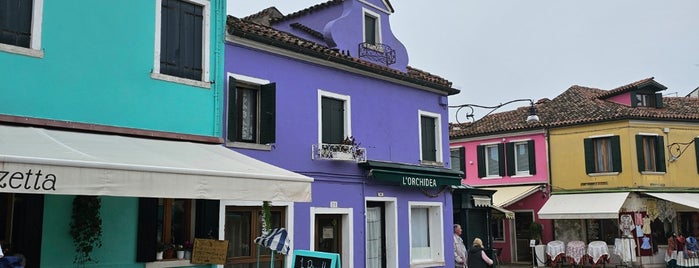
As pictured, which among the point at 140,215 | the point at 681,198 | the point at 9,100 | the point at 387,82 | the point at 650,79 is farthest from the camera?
the point at 650,79

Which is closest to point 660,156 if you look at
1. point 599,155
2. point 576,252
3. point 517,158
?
point 599,155

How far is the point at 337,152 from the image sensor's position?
13.8m

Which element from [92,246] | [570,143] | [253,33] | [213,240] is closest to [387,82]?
[253,33]

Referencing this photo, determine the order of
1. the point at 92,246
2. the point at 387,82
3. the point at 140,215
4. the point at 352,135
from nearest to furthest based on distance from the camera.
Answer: the point at 92,246
the point at 140,215
the point at 352,135
the point at 387,82

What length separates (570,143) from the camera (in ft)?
89.2

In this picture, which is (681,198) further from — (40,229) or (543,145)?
(40,229)

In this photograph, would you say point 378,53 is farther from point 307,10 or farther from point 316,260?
point 316,260

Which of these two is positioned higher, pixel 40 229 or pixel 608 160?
pixel 608 160

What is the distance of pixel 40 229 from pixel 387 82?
907 cm

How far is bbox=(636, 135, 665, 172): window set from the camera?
25312 mm

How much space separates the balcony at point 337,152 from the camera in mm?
13562

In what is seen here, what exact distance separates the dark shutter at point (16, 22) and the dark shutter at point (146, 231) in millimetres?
Result: 2826

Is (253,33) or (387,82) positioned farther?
(387,82)

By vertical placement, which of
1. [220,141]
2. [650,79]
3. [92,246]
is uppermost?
[650,79]
